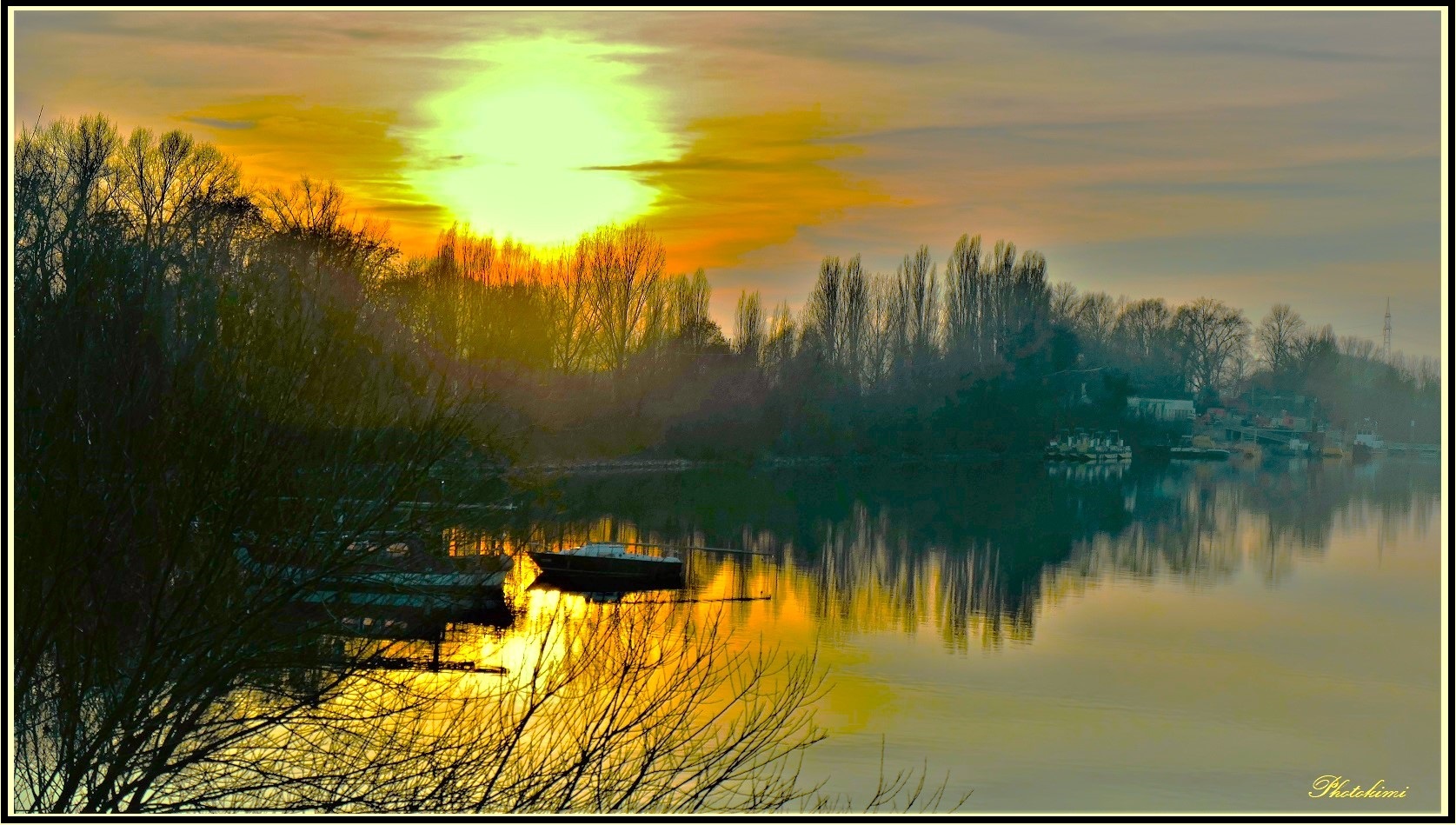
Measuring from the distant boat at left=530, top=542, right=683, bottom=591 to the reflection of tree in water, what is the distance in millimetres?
1223

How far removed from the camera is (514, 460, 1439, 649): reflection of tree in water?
2483cm

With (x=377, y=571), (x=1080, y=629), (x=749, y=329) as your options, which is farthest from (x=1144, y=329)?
(x=377, y=571)

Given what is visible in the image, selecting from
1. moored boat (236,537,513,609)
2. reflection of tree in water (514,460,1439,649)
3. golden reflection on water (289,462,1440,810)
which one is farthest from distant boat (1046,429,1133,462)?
moored boat (236,537,513,609)

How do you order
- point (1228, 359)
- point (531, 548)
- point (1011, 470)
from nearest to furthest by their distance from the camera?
point (531, 548) → point (1011, 470) → point (1228, 359)

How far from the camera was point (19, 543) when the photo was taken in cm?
649

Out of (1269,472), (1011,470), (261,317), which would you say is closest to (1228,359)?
(1269,472)

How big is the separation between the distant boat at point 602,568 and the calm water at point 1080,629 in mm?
601

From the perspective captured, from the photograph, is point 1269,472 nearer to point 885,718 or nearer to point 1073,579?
point 1073,579

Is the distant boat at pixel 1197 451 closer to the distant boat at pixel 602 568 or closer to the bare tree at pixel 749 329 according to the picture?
the bare tree at pixel 749 329

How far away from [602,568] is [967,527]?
16195 millimetres

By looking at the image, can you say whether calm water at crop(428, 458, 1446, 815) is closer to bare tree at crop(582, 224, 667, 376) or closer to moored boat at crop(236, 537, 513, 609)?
moored boat at crop(236, 537, 513, 609)

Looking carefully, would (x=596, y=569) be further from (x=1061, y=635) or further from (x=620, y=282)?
(x=620, y=282)

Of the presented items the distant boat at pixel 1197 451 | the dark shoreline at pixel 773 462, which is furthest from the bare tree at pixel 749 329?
the distant boat at pixel 1197 451

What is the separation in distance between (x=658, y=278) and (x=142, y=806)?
146 feet
